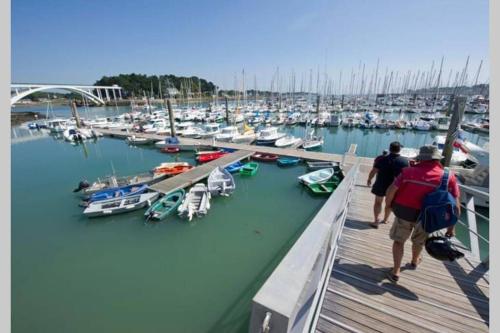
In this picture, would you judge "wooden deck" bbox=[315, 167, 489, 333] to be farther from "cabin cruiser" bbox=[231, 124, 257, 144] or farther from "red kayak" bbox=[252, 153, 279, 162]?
"cabin cruiser" bbox=[231, 124, 257, 144]

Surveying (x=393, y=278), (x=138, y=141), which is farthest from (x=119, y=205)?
(x=138, y=141)

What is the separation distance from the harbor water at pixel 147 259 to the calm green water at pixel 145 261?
0.03m

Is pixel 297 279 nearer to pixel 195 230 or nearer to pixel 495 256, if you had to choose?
pixel 495 256

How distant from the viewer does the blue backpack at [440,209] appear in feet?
8.38

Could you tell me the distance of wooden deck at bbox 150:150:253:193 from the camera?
1119cm

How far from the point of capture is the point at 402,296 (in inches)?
111

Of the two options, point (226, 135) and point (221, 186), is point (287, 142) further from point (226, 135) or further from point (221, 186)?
point (221, 186)

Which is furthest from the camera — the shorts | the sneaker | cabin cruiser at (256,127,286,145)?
cabin cruiser at (256,127,286,145)

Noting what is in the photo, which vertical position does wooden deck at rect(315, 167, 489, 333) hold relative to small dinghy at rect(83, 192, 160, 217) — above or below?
above

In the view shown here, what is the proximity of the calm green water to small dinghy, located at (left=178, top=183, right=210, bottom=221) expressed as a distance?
1.20ft

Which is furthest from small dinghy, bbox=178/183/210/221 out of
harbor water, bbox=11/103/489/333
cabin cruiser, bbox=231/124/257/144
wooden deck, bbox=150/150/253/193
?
cabin cruiser, bbox=231/124/257/144

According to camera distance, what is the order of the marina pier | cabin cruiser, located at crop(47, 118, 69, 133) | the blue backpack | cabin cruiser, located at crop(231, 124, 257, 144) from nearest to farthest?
1. the marina pier
2. the blue backpack
3. cabin cruiser, located at crop(231, 124, 257, 144)
4. cabin cruiser, located at crop(47, 118, 69, 133)

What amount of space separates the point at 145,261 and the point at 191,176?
20.8 ft

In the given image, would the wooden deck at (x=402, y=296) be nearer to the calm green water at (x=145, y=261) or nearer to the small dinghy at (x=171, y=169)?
the calm green water at (x=145, y=261)
